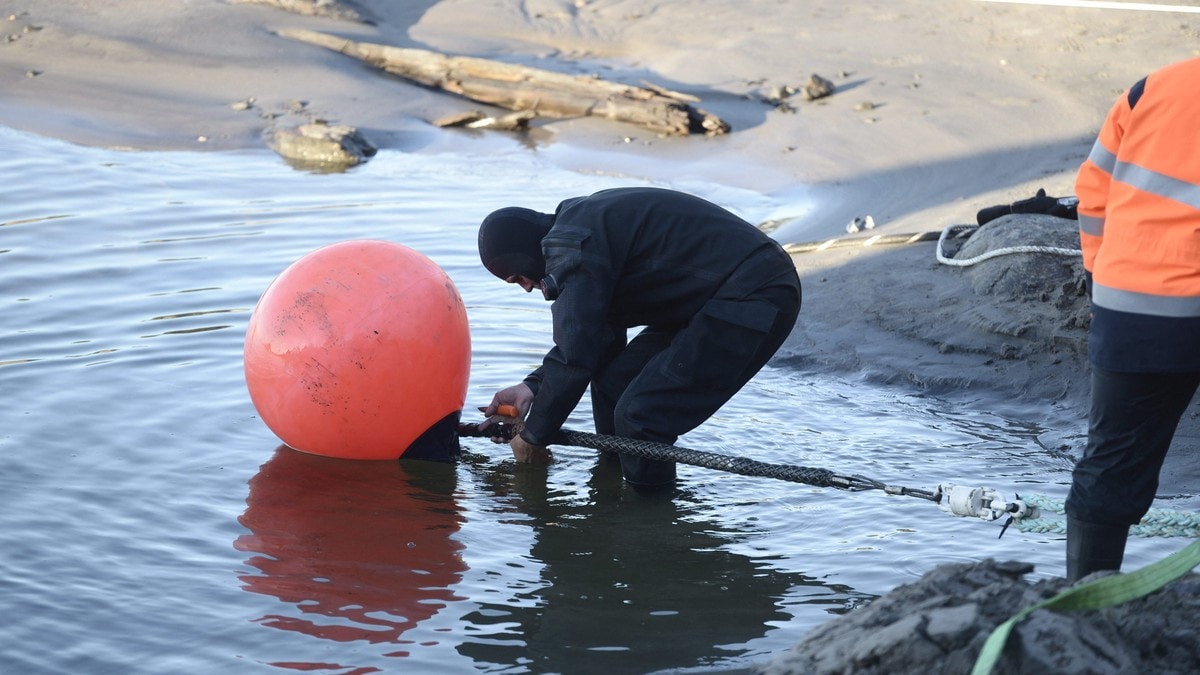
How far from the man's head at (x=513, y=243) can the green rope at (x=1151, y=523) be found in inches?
83.7

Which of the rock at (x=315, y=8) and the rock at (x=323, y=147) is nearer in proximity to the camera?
the rock at (x=323, y=147)

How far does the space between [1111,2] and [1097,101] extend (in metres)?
2.86

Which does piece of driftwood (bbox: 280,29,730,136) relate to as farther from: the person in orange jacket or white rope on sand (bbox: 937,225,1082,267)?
the person in orange jacket

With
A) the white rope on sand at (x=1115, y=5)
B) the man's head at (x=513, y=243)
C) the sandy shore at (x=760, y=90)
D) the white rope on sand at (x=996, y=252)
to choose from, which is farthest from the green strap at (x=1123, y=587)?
the white rope on sand at (x=1115, y=5)

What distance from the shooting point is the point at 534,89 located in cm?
1465

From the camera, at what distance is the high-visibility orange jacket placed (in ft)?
11.6

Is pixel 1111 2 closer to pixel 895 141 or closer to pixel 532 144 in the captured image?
pixel 895 141

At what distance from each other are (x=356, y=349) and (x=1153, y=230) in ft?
10.1

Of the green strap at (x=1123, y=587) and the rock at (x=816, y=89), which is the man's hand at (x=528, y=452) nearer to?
the green strap at (x=1123, y=587)

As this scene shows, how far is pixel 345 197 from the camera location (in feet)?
37.6

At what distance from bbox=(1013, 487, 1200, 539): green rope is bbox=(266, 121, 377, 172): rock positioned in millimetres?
9328

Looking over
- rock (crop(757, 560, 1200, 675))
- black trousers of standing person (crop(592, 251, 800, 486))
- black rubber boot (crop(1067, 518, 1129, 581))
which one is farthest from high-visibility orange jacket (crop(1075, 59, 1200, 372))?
black trousers of standing person (crop(592, 251, 800, 486))

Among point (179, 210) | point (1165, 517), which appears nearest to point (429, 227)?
point (179, 210)

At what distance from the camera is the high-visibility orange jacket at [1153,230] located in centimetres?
354
